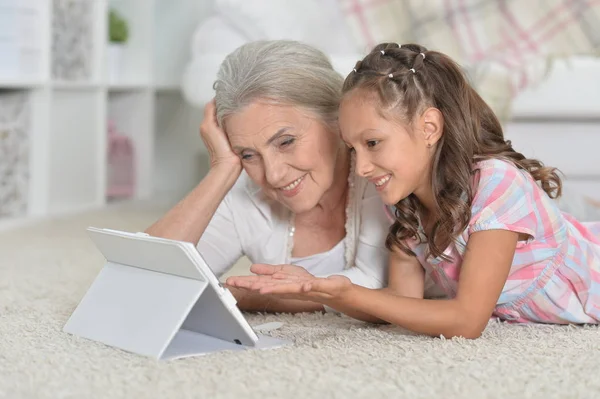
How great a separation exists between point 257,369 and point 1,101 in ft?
6.94

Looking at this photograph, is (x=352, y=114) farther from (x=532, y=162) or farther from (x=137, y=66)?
(x=137, y=66)

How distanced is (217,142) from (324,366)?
0.61 metres

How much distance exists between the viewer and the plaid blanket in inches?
129

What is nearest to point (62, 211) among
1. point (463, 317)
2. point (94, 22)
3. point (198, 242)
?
point (94, 22)

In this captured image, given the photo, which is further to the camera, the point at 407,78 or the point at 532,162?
the point at 532,162

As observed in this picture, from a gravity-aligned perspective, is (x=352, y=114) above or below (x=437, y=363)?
above

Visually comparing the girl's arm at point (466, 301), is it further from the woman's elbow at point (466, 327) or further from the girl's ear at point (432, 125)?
the girl's ear at point (432, 125)

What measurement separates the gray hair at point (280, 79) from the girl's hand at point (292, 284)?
353 mm

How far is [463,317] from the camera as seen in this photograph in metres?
1.41

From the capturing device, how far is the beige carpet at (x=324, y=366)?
115 cm

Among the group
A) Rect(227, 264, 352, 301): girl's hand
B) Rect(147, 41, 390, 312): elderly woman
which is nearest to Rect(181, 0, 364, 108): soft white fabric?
Rect(147, 41, 390, 312): elderly woman

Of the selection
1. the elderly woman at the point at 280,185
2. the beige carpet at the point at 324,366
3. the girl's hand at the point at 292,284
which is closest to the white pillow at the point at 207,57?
the elderly woman at the point at 280,185

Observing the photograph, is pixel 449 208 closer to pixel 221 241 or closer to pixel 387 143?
pixel 387 143

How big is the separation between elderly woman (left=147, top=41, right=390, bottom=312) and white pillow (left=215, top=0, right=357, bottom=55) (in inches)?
44.6
